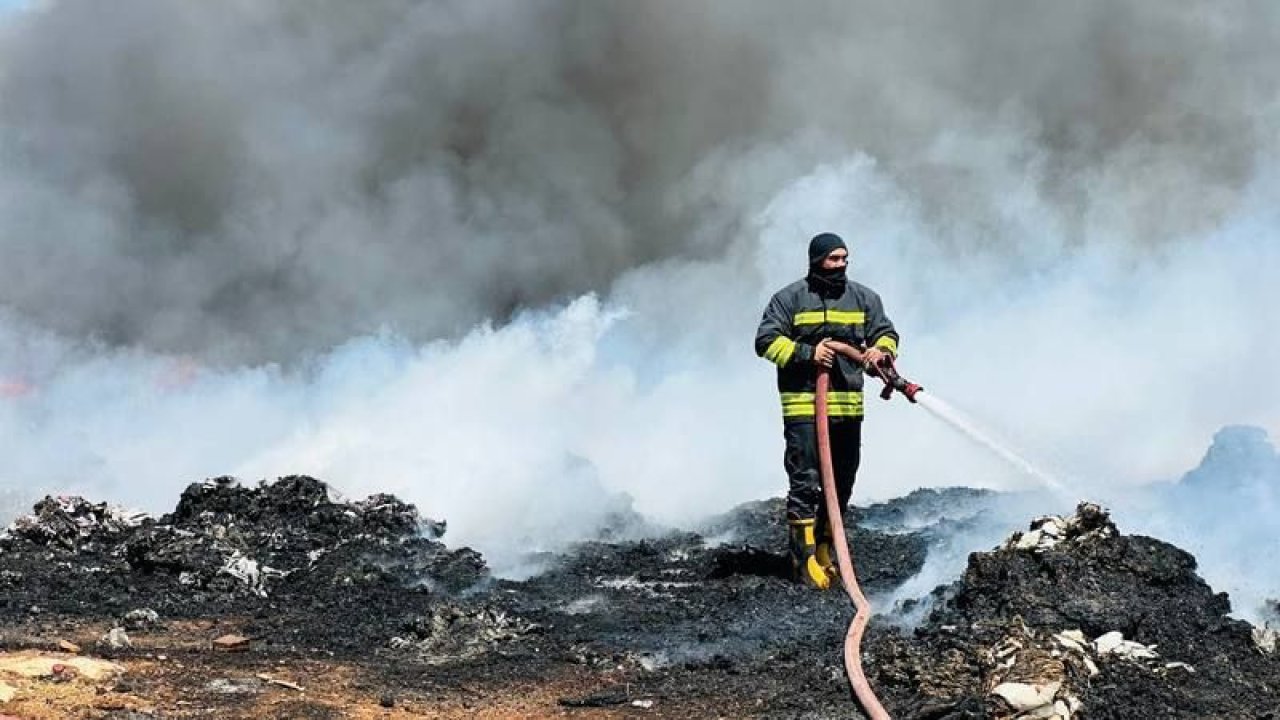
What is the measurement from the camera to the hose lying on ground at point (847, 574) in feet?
13.0

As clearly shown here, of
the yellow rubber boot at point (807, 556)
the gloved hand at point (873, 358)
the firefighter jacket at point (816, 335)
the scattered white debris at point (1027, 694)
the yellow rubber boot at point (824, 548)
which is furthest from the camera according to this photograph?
the yellow rubber boot at point (824, 548)

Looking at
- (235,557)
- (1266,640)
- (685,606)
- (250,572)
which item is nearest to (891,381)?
(685,606)

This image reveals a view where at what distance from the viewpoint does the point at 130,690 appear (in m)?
4.32

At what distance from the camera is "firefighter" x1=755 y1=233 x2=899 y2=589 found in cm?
618

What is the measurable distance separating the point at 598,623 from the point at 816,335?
180 centimetres

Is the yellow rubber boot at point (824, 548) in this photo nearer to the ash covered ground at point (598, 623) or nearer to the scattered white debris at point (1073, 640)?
the ash covered ground at point (598, 623)

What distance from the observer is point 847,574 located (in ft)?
16.9

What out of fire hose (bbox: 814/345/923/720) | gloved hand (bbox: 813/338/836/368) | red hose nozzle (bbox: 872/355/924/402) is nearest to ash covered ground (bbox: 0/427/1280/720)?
fire hose (bbox: 814/345/923/720)

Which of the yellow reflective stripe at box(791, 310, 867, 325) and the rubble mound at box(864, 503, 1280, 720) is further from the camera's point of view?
the yellow reflective stripe at box(791, 310, 867, 325)

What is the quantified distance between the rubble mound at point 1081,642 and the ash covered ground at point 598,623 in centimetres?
1

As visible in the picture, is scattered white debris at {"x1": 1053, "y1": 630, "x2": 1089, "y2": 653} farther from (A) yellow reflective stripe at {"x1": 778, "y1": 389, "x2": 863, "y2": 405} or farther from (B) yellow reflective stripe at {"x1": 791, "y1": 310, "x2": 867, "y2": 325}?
(B) yellow reflective stripe at {"x1": 791, "y1": 310, "x2": 867, "y2": 325}

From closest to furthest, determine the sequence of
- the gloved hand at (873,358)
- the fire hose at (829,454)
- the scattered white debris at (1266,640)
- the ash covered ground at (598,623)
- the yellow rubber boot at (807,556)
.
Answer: the ash covered ground at (598,623)
the scattered white debris at (1266,640)
the fire hose at (829,454)
the gloved hand at (873,358)
the yellow rubber boot at (807,556)

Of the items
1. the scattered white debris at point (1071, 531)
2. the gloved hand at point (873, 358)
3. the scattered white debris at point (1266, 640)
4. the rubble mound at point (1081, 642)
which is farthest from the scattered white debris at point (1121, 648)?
the gloved hand at point (873, 358)

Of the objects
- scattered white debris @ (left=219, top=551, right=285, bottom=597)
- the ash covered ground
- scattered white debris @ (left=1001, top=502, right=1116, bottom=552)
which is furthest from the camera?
scattered white debris @ (left=219, top=551, right=285, bottom=597)
